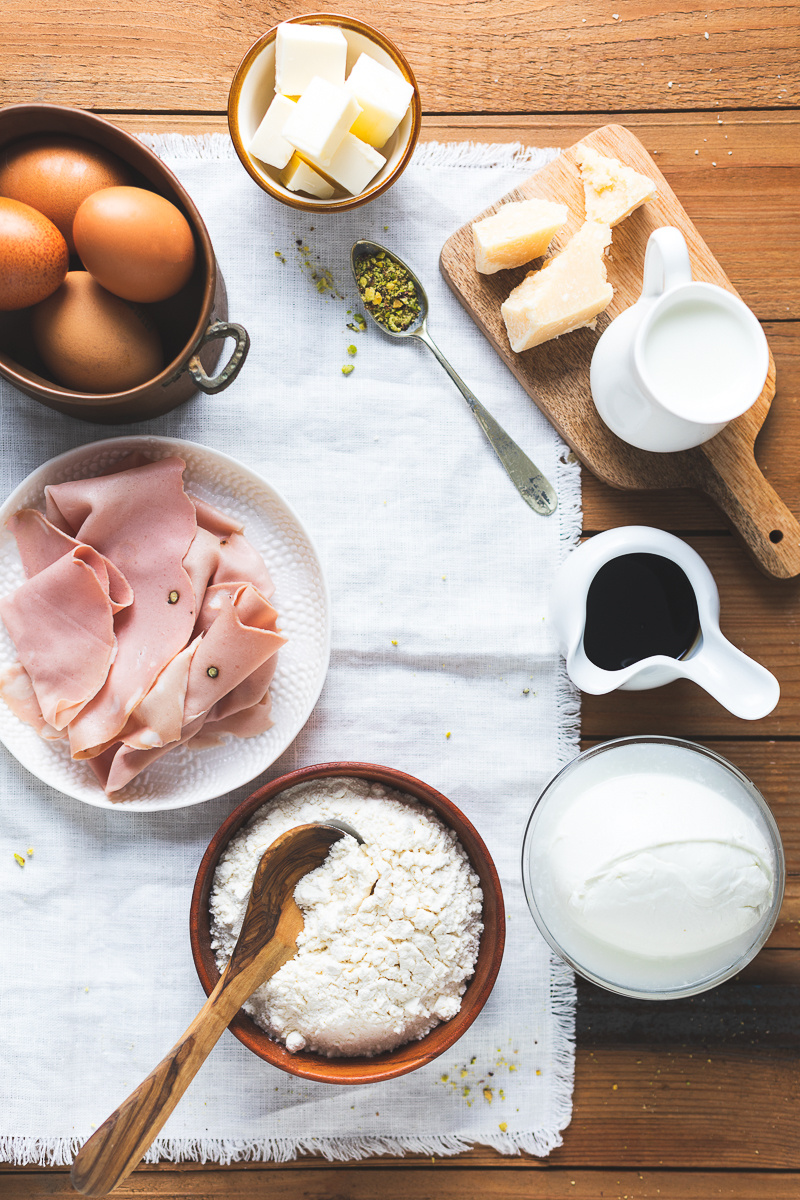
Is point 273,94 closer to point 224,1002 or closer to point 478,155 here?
point 478,155

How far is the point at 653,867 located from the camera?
83 cm

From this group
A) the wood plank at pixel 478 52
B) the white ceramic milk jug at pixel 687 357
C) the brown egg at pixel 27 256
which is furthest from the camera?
the wood plank at pixel 478 52

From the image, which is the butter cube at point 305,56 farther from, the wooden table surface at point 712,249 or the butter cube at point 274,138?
the wooden table surface at point 712,249

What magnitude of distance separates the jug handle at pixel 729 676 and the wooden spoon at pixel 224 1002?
1.45ft

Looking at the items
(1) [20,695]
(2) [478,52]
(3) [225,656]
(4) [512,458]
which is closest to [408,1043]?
(3) [225,656]

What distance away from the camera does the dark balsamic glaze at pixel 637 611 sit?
959 millimetres

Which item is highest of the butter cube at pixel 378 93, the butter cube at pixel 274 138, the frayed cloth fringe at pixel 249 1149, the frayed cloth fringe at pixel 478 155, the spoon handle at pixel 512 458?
the butter cube at pixel 378 93

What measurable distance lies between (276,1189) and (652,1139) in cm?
48

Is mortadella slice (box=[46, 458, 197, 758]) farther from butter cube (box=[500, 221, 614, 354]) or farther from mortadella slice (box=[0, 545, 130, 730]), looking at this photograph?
butter cube (box=[500, 221, 614, 354])

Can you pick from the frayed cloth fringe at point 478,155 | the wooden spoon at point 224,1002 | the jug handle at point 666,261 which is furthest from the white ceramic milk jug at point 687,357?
the wooden spoon at point 224,1002

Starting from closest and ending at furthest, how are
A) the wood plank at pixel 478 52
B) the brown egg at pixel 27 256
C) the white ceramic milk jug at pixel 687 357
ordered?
1. the brown egg at pixel 27 256
2. the white ceramic milk jug at pixel 687 357
3. the wood plank at pixel 478 52

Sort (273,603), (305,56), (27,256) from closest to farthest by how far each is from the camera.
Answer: (27,256) < (305,56) < (273,603)

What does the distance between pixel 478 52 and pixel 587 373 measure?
421mm

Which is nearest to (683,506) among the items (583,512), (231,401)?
(583,512)
